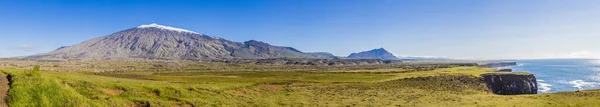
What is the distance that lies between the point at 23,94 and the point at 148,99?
13.1 metres

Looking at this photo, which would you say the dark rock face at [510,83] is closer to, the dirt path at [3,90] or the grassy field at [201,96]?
the grassy field at [201,96]

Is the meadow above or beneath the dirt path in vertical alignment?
beneath

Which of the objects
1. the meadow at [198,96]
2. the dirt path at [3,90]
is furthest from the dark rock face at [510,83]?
the dirt path at [3,90]

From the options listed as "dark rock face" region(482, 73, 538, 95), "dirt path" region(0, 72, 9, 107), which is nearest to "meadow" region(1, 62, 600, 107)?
"dirt path" region(0, 72, 9, 107)

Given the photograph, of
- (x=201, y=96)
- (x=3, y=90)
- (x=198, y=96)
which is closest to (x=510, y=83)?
(x=201, y=96)

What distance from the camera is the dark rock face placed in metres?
94.3

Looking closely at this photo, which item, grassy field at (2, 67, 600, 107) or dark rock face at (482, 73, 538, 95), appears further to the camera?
dark rock face at (482, 73, 538, 95)

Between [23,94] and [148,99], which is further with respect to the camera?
[148,99]

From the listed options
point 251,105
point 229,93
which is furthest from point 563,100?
point 229,93

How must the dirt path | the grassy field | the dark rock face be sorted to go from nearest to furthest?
the dirt path → the grassy field → the dark rock face

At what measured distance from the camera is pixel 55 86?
26188 mm

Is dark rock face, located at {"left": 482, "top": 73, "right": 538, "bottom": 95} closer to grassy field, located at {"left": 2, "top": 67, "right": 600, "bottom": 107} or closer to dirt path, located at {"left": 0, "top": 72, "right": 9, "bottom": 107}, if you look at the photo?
grassy field, located at {"left": 2, "top": 67, "right": 600, "bottom": 107}

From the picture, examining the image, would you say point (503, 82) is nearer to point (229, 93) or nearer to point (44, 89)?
point (229, 93)

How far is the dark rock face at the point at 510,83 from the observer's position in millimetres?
94281
